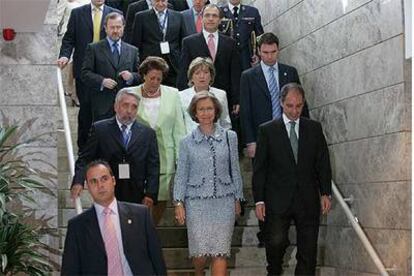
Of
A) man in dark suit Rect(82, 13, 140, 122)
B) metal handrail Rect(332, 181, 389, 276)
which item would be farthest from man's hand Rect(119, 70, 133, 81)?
metal handrail Rect(332, 181, 389, 276)

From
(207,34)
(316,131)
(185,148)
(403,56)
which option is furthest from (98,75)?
(403,56)

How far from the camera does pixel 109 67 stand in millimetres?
7879

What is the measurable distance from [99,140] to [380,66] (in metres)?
2.07

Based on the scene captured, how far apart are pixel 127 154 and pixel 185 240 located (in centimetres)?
121

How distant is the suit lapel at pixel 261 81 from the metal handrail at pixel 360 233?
935 millimetres

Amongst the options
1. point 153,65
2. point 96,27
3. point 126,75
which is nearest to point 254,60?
point 96,27

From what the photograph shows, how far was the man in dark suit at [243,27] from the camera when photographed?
891 cm

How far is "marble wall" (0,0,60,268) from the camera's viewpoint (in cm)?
781

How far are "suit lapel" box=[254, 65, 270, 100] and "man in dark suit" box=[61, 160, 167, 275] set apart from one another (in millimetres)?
2320

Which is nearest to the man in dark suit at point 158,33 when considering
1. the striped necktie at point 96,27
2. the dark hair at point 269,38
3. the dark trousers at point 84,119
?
the striped necktie at point 96,27

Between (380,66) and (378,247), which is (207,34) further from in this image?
(378,247)

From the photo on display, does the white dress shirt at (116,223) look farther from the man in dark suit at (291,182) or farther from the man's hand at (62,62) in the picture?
the man's hand at (62,62)

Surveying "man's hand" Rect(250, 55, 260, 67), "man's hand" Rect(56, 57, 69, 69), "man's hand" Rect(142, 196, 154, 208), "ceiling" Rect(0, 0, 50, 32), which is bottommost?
"man's hand" Rect(142, 196, 154, 208)

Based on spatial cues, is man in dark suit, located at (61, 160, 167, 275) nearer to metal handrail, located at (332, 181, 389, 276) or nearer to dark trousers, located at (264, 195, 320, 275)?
dark trousers, located at (264, 195, 320, 275)
